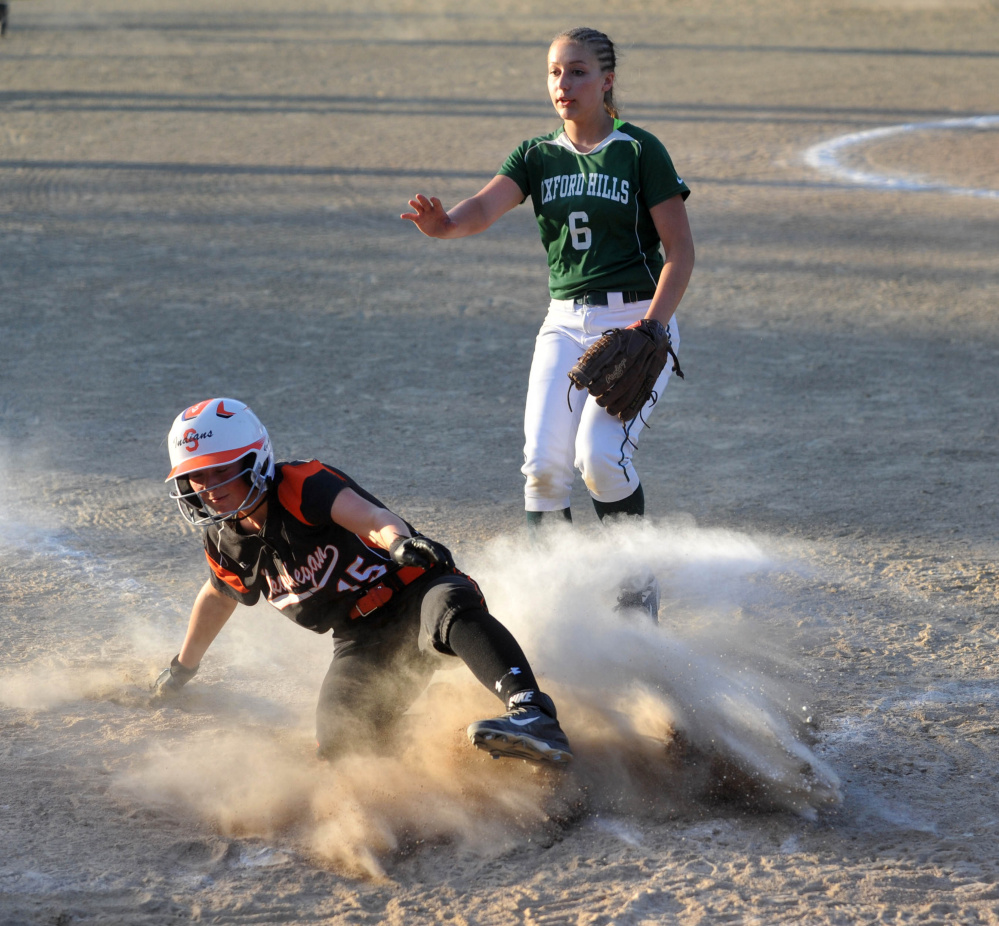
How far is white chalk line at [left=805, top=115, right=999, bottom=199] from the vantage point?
1071cm

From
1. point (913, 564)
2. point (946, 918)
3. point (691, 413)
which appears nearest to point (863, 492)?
point (913, 564)

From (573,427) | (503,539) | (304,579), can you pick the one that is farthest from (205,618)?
(503,539)

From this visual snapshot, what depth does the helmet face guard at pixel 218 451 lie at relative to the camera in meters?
3.32

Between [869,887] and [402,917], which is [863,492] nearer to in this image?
[869,887]

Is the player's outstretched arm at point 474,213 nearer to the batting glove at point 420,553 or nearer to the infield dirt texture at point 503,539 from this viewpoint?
the infield dirt texture at point 503,539

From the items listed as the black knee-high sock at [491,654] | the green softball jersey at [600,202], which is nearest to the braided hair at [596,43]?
the green softball jersey at [600,202]

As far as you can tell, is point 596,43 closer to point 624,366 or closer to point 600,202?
point 600,202

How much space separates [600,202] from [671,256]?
306 mm

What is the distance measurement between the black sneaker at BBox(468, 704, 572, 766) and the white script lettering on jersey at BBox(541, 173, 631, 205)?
6.03 feet

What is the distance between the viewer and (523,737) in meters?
3.00

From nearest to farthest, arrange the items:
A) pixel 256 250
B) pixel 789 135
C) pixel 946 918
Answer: pixel 946 918 < pixel 256 250 < pixel 789 135

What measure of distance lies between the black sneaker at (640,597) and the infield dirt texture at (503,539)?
0.30 feet

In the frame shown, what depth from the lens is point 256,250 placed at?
30.8 ft

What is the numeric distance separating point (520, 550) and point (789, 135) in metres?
9.63
